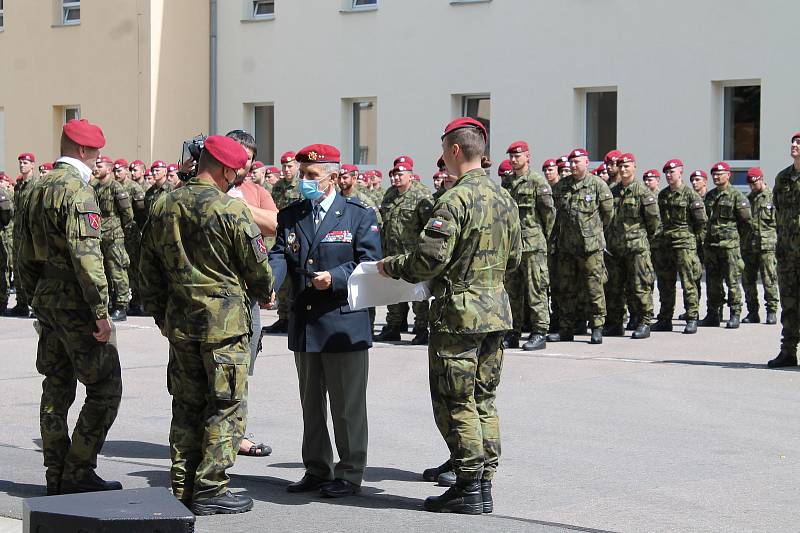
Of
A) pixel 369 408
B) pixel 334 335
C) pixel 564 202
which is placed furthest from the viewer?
pixel 564 202

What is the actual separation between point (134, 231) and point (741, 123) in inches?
418

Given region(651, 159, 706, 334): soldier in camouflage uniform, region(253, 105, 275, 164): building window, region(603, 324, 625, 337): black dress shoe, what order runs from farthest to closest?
region(253, 105, 275, 164): building window → region(651, 159, 706, 334): soldier in camouflage uniform → region(603, 324, 625, 337): black dress shoe

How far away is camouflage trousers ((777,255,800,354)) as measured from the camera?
12281mm

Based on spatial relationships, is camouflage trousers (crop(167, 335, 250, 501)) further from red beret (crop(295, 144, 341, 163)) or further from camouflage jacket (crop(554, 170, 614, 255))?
camouflage jacket (crop(554, 170, 614, 255))

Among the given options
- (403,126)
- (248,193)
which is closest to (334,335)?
(248,193)

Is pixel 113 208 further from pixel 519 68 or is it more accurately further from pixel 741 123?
pixel 741 123

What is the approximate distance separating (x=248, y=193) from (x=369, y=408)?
2.62 meters

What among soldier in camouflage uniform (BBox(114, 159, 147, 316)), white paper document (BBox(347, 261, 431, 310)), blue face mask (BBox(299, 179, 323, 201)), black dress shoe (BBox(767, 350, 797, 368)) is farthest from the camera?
soldier in camouflage uniform (BBox(114, 159, 147, 316))

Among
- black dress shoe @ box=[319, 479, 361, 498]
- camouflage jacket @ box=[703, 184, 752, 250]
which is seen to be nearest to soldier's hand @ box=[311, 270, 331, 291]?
black dress shoe @ box=[319, 479, 361, 498]

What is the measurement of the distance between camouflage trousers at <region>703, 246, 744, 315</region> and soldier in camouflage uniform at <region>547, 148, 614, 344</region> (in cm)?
234

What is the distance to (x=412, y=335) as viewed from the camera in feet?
51.9

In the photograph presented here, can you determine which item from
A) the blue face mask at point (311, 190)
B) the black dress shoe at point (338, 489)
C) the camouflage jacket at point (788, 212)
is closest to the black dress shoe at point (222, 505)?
the black dress shoe at point (338, 489)

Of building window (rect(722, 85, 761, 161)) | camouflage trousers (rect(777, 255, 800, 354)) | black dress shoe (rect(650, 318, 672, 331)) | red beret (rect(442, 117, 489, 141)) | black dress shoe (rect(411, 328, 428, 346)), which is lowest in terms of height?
black dress shoe (rect(411, 328, 428, 346))

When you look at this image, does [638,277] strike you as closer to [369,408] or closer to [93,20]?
[369,408]
